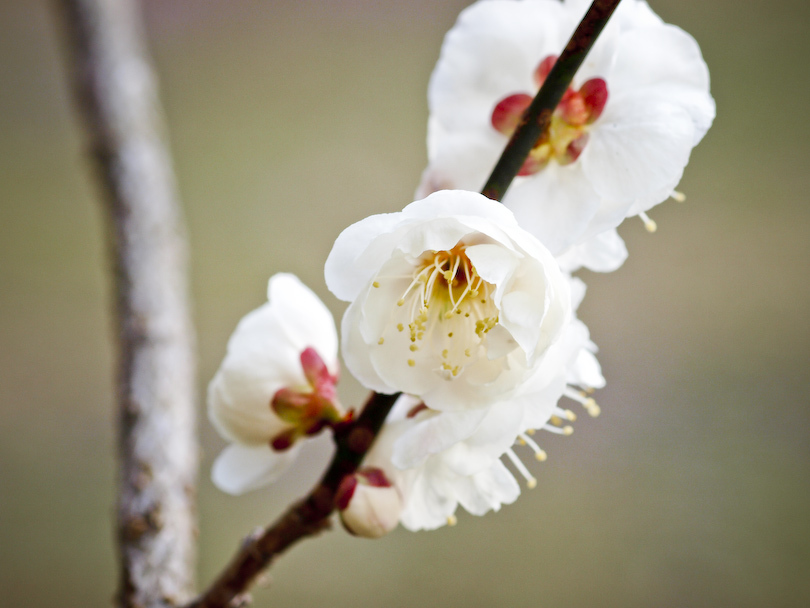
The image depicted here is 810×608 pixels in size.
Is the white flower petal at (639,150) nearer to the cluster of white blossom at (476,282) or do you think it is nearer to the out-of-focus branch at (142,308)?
the cluster of white blossom at (476,282)

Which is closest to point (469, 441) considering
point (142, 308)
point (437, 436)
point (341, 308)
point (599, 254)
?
point (437, 436)

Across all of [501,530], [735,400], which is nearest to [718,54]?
[735,400]

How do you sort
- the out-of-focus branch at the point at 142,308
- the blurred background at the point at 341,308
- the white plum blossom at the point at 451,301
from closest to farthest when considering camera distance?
the white plum blossom at the point at 451,301 → the out-of-focus branch at the point at 142,308 → the blurred background at the point at 341,308

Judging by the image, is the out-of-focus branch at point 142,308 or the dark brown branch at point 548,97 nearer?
the dark brown branch at point 548,97

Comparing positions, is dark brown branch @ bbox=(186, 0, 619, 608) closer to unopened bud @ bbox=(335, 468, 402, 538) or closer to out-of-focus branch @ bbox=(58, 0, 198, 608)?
unopened bud @ bbox=(335, 468, 402, 538)

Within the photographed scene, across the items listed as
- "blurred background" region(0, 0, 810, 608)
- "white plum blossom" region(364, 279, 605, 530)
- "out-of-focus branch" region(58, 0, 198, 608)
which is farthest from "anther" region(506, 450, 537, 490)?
"blurred background" region(0, 0, 810, 608)

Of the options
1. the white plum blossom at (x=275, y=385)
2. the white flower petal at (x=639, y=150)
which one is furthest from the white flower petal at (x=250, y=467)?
the white flower petal at (x=639, y=150)
